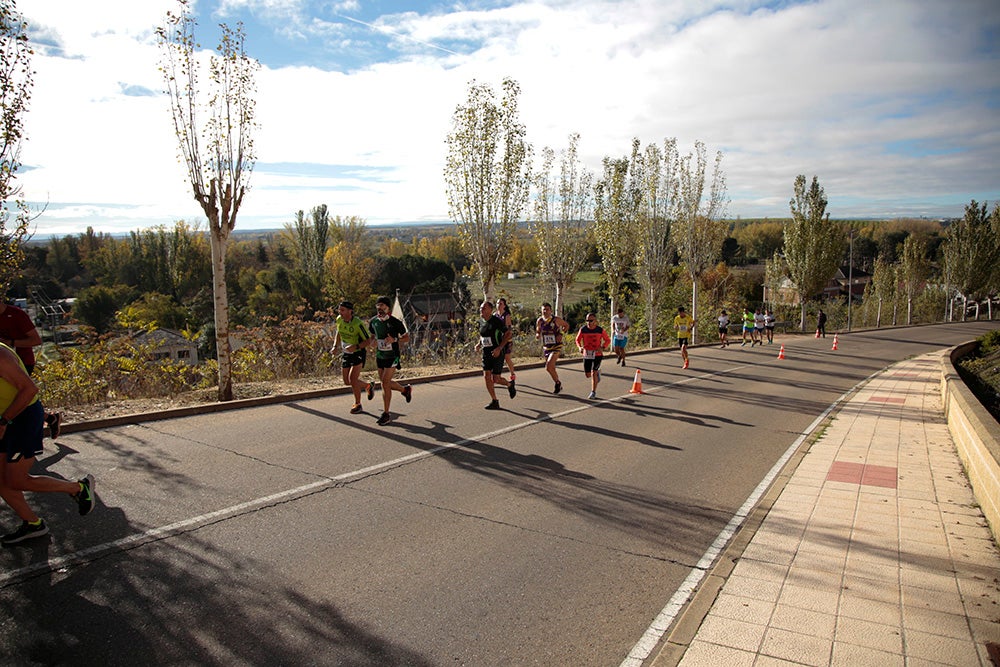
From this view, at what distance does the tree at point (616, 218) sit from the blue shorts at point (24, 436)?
24.6 meters

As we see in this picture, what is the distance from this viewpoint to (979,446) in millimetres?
6609

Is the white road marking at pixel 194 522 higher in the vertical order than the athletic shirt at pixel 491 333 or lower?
lower

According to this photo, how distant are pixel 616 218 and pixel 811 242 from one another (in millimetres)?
24026

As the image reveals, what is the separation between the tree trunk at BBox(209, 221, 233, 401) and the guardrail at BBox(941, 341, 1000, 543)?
1008 cm

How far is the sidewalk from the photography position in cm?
367

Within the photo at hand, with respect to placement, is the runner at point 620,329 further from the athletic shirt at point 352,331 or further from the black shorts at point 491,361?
the athletic shirt at point 352,331

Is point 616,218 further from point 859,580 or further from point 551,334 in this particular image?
point 859,580

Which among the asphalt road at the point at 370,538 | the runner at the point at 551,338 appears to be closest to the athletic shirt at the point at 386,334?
the asphalt road at the point at 370,538

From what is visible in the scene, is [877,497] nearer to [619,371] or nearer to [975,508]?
[975,508]

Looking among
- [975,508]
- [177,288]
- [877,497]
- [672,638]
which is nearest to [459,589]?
[672,638]

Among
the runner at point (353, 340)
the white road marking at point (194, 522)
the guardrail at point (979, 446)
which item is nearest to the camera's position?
the white road marking at point (194, 522)

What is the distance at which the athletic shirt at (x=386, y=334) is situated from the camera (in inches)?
370

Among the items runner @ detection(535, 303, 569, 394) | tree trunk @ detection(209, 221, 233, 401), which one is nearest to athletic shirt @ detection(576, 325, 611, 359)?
runner @ detection(535, 303, 569, 394)

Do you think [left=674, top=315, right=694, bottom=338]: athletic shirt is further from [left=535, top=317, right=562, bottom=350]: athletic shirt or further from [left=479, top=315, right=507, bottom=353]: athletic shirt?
[left=479, top=315, right=507, bottom=353]: athletic shirt
